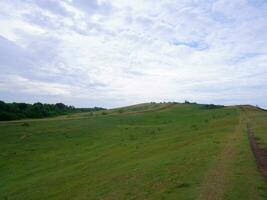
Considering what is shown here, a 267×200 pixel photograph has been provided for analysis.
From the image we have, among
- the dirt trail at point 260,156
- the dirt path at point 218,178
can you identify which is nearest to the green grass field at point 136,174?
the dirt path at point 218,178

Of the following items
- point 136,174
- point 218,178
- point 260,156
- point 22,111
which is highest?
point 22,111

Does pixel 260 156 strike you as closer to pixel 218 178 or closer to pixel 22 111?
pixel 218 178

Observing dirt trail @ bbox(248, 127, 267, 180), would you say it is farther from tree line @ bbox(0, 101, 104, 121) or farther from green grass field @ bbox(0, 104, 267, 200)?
tree line @ bbox(0, 101, 104, 121)

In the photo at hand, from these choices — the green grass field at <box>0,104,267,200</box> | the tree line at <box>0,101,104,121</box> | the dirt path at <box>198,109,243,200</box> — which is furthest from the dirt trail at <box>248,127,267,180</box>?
the tree line at <box>0,101,104,121</box>

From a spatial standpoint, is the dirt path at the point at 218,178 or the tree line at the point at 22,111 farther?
the tree line at the point at 22,111

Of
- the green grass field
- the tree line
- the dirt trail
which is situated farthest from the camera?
the tree line

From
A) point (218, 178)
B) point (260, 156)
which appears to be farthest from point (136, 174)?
point (260, 156)

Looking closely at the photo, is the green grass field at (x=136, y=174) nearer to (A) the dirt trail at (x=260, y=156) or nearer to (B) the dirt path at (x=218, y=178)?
(B) the dirt path at (x=218, y=178)

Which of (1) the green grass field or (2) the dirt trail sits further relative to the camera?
(2) the dirt trail

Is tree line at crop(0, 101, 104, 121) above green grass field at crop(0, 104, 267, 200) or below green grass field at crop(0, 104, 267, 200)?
above

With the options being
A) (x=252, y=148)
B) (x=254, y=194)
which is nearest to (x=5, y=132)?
(x=252, y=148)

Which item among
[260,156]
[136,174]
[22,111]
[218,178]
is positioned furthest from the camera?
[22,111]

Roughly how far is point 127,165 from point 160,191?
25.8ft

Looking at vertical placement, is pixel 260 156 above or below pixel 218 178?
above
